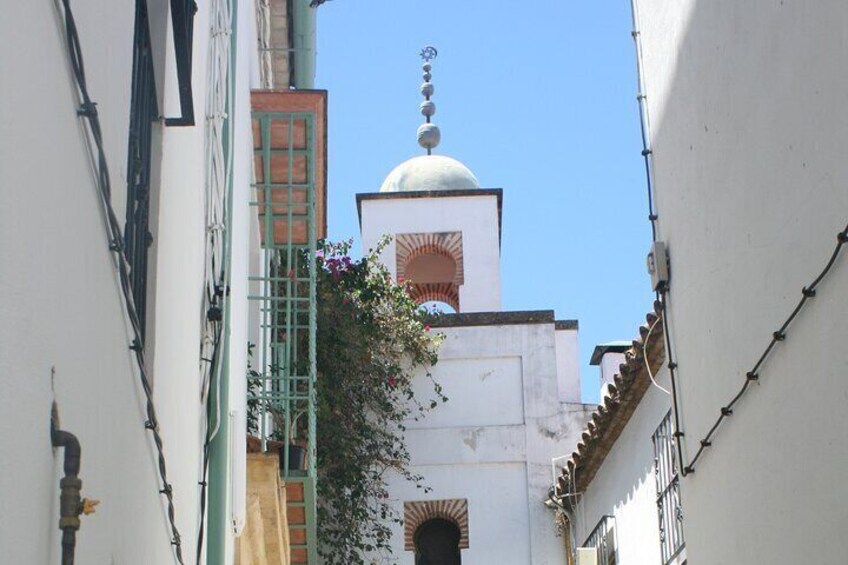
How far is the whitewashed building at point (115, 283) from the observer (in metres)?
2.75

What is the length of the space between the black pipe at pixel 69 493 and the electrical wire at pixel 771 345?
3.45 metres

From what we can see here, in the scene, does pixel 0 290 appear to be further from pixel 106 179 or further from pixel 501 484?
pixel 501 484

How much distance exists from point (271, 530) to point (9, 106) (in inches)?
342

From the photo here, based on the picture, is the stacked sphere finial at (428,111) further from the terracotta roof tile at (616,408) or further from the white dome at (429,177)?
the terracotta roof tile at (616,408)

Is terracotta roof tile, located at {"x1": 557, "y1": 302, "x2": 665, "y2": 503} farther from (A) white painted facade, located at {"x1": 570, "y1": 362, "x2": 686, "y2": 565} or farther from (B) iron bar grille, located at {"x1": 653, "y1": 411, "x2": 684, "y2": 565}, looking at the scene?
(B) iron bar grille, located at {"x1": 653, "y1": 411, "x2": 684, "y2": 565}

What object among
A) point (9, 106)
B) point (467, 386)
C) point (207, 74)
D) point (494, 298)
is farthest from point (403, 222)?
point (9, 106)

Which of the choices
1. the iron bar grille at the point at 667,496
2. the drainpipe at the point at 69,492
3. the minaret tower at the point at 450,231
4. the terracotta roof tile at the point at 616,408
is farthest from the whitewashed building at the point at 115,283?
the minaret tower at the point at 450,231

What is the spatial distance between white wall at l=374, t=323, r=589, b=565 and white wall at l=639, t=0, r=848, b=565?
37.4ft

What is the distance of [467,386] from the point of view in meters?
21.5

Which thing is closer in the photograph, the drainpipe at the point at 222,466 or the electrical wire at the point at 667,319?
the electrical wire at the point at 667,319

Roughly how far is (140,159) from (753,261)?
3411 mm

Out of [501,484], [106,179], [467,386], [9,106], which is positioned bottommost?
[9,106]

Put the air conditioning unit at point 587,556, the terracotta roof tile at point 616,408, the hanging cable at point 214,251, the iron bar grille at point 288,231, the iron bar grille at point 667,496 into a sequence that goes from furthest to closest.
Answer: the air conditioning unit at point 587,556
the terracotta roof tile at point 616,408
the iron bar grille at point 667,496
the iron bar grille at point 288,231
the hanging cable at point 214,251

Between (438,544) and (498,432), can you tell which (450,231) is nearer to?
(498,432)
